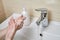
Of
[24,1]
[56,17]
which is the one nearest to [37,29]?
[56,17]

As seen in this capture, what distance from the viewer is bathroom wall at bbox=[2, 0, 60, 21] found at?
0.96 metres

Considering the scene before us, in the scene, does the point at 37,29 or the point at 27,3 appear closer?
the point at 37,29

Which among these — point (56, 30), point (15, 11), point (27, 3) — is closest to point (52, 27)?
point (56, 30)

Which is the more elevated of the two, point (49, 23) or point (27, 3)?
point (27, 3)

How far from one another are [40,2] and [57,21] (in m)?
0.24

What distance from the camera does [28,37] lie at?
0.91m

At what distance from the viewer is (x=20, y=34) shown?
92 centimetres

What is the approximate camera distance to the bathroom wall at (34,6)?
37.8 inches

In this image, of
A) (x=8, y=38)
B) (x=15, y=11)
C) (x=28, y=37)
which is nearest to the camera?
(x=8, y=38)

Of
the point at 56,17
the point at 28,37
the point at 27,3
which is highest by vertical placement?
the point at 27,3

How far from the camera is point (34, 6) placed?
104 centimetres

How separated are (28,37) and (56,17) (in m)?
0.32

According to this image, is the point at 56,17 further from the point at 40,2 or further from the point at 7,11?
the point at 7,11

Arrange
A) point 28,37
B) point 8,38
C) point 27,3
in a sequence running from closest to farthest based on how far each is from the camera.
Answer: point 8,38 → point 28,37 → point 27,3
